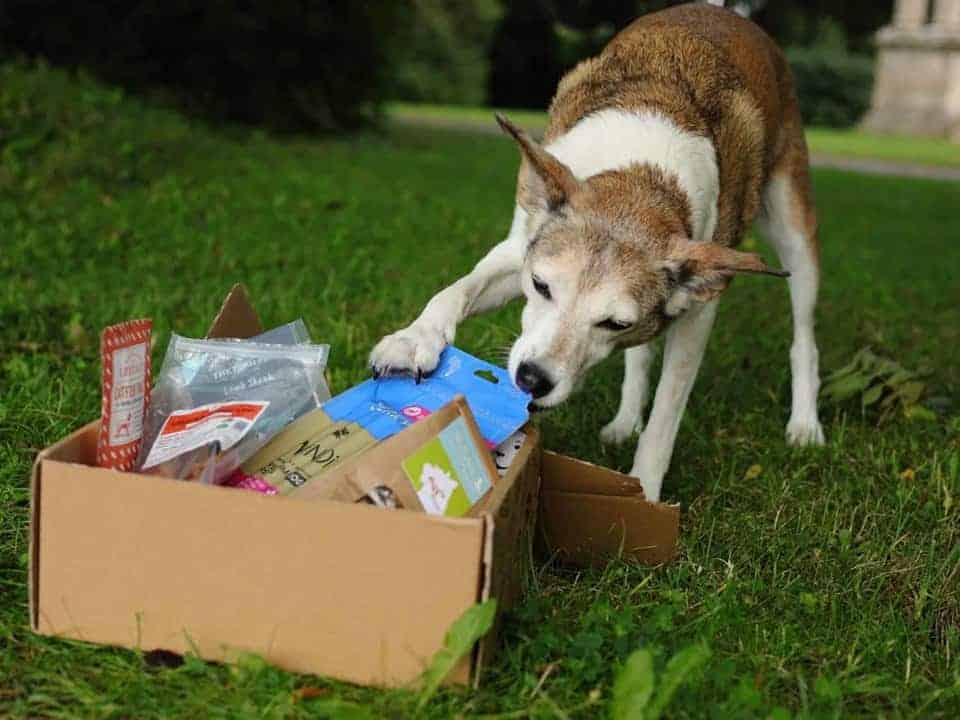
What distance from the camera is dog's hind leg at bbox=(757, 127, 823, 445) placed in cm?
460

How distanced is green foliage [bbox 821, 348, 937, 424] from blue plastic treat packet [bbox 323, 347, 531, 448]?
2.19 meters

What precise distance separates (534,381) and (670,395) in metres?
0.93

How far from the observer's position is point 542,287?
3.13 meters

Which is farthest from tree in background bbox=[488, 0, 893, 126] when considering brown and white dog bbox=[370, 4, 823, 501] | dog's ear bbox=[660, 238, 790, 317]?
dog's ear bbox=[660, 238, 790, 317]

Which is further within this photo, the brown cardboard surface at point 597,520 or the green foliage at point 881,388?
the green foliage at point 881,388

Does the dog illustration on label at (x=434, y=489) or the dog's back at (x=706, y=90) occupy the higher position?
the dog's back at (x=706, y=90)

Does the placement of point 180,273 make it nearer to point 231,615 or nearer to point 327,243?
point 327,243

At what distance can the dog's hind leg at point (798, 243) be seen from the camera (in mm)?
4598

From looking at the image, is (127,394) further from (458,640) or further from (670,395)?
(670,395)

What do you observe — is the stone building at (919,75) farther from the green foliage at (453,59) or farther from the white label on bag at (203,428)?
the white label on bag at (203,428)

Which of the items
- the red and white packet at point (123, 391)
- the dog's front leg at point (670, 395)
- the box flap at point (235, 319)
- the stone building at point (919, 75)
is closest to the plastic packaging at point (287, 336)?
the box flap at point (235, 319)

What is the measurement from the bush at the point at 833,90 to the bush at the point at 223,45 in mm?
24369

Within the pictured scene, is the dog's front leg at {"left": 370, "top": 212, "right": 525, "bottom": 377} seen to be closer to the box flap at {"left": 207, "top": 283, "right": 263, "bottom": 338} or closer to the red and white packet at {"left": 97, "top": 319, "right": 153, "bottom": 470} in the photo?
the box flap at {"left": 207, "top": 283, "right": 263, "bottom": 338}

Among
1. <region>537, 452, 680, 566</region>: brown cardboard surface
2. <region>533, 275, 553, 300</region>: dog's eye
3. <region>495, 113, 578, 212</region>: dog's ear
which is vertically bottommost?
<region>537, 452, 680, 566</region>: brown cardboard surface
